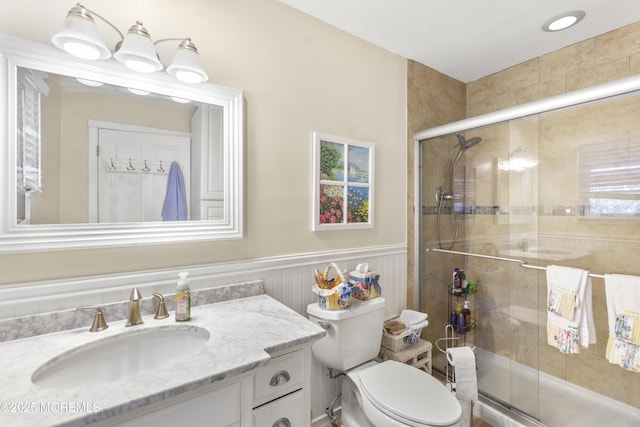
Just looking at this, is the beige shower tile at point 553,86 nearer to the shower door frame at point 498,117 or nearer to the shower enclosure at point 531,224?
the shower enclosure at point 531,224

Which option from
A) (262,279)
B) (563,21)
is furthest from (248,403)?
(563,21)

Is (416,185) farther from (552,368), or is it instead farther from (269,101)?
(552,368)

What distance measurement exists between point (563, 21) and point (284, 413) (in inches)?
97.2

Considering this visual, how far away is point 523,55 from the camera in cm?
216

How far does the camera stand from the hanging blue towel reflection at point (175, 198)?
1275 millimetres

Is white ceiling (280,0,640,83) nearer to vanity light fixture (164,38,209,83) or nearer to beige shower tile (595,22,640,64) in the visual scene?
beige shower tile (595,22,640,64)

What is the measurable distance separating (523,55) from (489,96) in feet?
1.21

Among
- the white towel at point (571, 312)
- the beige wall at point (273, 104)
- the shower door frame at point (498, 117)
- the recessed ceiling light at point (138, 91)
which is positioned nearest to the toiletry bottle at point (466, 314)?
the shower door frame at point (498, 117)

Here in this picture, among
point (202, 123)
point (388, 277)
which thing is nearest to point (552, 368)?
point (388, 277)

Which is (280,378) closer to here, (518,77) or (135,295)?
(135,295)

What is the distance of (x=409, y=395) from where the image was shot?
4.37 feet

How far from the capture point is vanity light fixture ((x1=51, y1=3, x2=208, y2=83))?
3.22ft

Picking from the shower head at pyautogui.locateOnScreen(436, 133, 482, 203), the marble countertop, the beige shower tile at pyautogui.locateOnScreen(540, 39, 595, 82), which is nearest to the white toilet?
the marble countertop

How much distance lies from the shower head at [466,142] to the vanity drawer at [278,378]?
1766 mm
